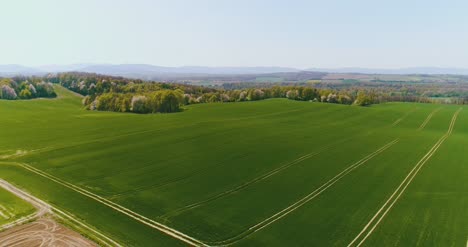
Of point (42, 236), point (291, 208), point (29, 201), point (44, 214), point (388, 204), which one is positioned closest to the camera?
point (42, 236)

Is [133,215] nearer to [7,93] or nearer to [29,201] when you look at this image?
[29,201]

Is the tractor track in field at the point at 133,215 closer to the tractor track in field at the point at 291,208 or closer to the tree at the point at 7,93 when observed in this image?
the tractor track in field at the point at 291,208

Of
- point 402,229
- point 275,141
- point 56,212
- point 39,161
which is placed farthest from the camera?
point 275,141

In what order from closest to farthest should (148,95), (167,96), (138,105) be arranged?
(167,96) < (138,105) < (148,95)

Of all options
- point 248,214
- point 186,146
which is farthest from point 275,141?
point 248,214

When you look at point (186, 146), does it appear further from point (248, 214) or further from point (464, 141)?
point (464, 141)

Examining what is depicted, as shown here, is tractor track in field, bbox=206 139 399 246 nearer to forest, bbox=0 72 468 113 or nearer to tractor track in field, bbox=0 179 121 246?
tractor track in field, bbox=0 179 121 246

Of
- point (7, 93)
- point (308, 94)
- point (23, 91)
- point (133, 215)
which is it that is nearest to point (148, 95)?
point (23, 91)
